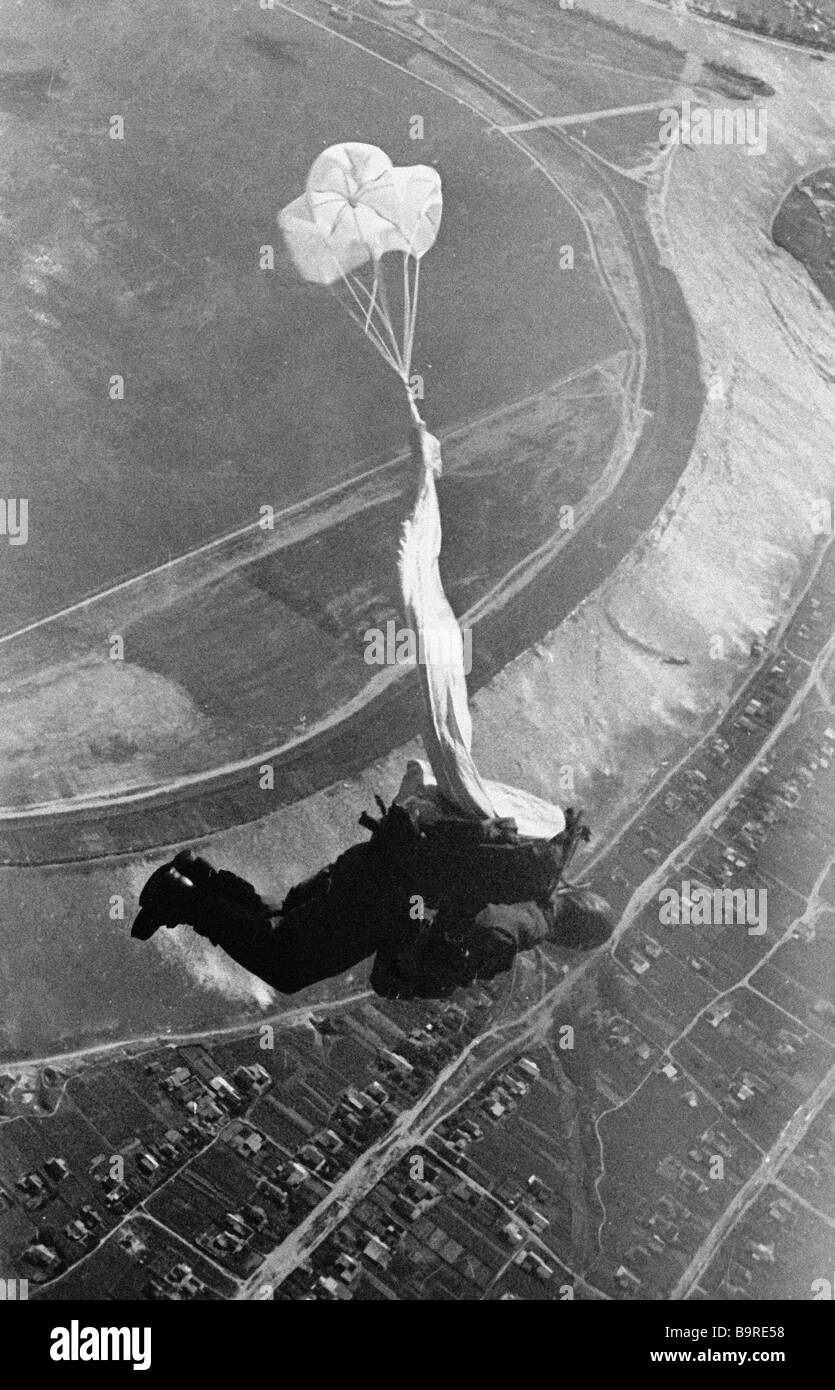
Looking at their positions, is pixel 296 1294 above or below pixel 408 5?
below

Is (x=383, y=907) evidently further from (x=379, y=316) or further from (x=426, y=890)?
(x=379, y=316)

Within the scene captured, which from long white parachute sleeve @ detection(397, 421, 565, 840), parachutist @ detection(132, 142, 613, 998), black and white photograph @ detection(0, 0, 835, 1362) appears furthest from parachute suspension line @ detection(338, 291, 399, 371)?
parachutist @ detection(132, 142, 613, 998)

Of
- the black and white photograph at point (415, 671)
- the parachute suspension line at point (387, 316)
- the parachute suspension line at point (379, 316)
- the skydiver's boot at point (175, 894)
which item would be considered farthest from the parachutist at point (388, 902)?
the parachute suspension line at point (379, 316)

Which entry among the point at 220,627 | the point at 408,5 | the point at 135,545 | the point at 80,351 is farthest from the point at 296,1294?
the point at 408,5

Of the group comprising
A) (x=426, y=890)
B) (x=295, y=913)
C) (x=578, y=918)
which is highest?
(x=426, y=890)

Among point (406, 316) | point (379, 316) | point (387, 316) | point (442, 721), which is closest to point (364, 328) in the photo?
point (379, 316)
